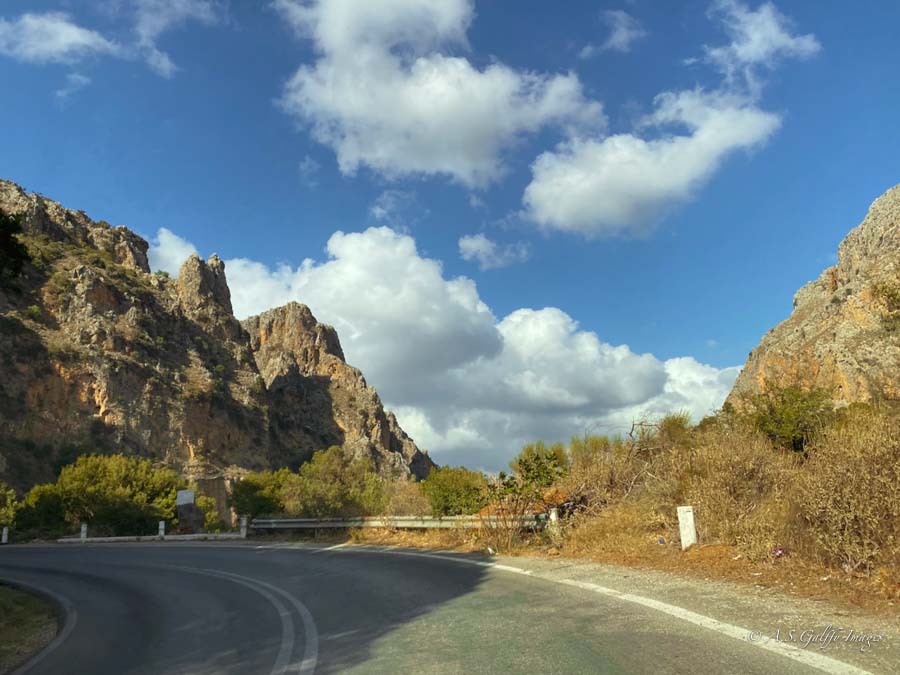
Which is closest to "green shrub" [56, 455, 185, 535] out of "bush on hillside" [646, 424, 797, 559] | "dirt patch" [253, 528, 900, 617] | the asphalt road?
the asphalt road

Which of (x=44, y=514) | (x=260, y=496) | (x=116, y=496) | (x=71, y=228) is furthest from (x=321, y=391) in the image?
(x=260, y=496)

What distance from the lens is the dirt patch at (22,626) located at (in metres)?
8.47

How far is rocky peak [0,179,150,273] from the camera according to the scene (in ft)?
291

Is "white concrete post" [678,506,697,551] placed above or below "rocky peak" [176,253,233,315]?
below

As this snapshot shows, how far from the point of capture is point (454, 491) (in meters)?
20.8

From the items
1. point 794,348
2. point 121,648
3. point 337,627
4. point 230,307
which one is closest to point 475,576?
point 337,627

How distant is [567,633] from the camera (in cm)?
624

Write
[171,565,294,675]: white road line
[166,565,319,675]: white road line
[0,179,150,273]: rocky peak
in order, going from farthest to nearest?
[0,179,150,273]: rocky peak → [171,565,294,675]: white road line → [166,565,319,675]: white road line

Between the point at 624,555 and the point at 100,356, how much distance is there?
78.3 m

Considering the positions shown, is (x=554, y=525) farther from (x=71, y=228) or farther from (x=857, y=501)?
(x=71, y=228)

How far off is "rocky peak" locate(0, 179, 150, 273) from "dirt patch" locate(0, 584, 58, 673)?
84.6 metres

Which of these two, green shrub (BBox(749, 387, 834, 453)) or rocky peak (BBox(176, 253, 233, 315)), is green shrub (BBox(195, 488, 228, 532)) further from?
rocky peak (BBox(176, 253, 233, 315))

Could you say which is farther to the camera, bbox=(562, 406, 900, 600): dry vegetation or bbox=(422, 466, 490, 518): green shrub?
bbox=(422, 466, 490, 518): green shrub

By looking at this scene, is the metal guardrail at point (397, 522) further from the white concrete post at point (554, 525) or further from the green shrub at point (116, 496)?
the green shrub at point (116, 496)
